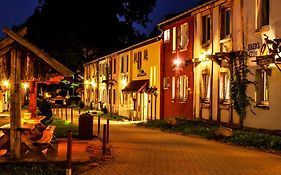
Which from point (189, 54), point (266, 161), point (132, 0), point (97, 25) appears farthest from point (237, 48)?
point (132, 0)

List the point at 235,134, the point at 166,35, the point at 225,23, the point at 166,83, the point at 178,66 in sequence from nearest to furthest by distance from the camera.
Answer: the point at 235,134 → the point at 225,23 → the point at 178,66 → the point at 166,83 → the point at 166,35

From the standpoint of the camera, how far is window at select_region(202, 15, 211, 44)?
27469mm

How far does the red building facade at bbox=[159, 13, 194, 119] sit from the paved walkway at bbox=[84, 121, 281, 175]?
10.8m

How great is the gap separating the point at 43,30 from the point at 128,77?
70.7 feet

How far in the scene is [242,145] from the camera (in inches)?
734

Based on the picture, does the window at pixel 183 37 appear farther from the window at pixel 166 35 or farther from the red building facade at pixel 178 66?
the window at pixel 166 35

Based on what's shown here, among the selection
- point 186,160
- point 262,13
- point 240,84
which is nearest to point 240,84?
point 240,84

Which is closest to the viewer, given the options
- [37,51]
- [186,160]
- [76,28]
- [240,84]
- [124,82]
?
[37,51]

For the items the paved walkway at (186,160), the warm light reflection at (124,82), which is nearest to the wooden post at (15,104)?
the paved walkway at (186,160)

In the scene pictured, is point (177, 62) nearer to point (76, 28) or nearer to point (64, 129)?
point (64, 129)

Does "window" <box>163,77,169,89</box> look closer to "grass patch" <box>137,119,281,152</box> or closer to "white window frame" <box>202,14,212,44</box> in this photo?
"grass patch" <box>137,119,281,152</box>

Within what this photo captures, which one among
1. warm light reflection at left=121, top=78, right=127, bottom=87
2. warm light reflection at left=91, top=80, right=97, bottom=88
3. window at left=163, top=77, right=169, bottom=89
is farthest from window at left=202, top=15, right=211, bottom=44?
warm light reflection at left=91, top=80, right=97, bottom=88

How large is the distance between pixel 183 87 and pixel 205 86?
12.7ft

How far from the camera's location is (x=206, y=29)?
27766mm
